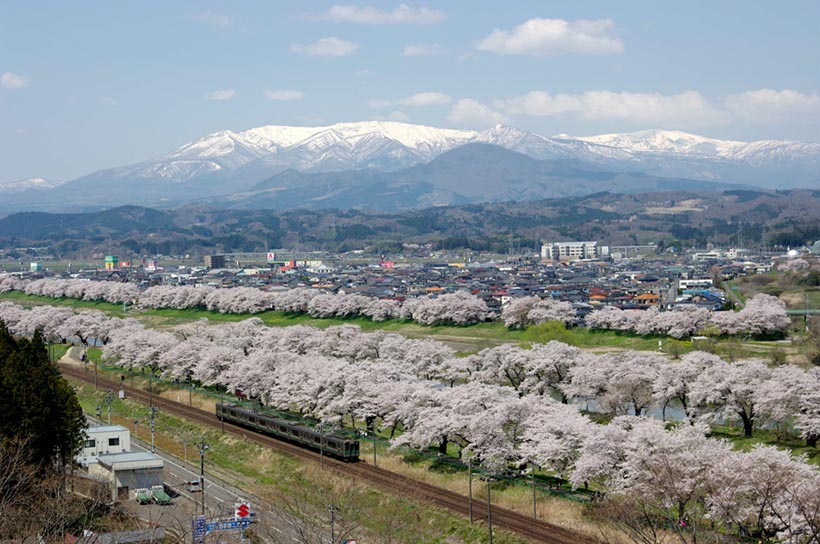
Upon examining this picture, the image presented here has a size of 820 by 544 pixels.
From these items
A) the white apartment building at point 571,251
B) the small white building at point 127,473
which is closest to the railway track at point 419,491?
the small white building at point 127,473

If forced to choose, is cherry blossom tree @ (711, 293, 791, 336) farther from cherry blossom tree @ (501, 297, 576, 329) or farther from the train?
the train

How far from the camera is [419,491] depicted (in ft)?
108

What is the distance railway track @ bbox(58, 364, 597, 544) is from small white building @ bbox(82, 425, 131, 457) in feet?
19.4

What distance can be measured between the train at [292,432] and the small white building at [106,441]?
6509 mm

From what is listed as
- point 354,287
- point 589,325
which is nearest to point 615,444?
point 589,325

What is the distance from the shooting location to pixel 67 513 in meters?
27.1

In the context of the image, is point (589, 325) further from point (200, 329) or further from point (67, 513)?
point (67, 513)

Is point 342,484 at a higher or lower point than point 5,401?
lower

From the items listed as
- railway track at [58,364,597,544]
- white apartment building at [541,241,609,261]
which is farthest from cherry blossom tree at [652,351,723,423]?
white apartment building at [541,241,609,261]

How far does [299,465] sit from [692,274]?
294ft

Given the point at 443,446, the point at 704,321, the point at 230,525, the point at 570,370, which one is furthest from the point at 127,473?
the point at 704,321

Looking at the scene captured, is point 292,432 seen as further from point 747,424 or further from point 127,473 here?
point 747,424

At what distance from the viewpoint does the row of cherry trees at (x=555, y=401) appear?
26.8m

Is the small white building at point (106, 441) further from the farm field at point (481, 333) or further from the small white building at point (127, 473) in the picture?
the farm field at point (481, 333)
